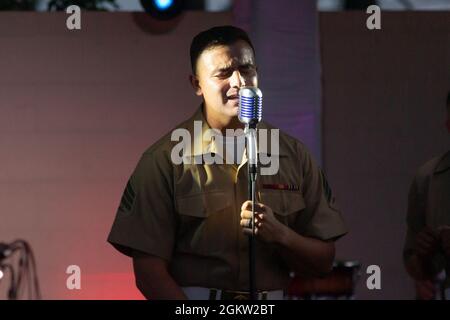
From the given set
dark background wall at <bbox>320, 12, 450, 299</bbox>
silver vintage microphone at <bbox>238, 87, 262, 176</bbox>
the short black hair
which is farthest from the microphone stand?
dark background wall at <bbox>320, 12, 450, 299</bbox>

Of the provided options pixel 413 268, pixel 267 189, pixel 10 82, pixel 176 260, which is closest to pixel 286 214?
pixel 267 189

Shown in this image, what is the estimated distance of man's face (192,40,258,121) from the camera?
13.0ft

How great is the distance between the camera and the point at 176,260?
3.95 meters

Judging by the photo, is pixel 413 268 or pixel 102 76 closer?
pixel 413 268

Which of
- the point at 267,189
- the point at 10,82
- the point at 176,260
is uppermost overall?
the point at 10,82

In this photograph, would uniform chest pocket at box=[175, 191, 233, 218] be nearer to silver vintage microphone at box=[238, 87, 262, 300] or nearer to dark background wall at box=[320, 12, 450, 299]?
silver vintage microphone at box=[238, 87, 262, 300]

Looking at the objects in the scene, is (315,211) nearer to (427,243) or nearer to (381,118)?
(427,243)

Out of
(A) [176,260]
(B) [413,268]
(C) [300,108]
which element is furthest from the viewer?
(C) [300,108]

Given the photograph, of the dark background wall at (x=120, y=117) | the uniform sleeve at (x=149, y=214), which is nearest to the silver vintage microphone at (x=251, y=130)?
the uniform sleeve at (x=149, y=214)

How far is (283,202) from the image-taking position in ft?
13.1

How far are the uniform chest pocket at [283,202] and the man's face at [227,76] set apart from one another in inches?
13.0

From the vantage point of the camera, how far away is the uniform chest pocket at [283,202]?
3984mm

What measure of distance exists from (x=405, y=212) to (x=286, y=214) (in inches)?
64.2

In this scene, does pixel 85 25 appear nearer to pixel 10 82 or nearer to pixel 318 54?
pixel 10 82
